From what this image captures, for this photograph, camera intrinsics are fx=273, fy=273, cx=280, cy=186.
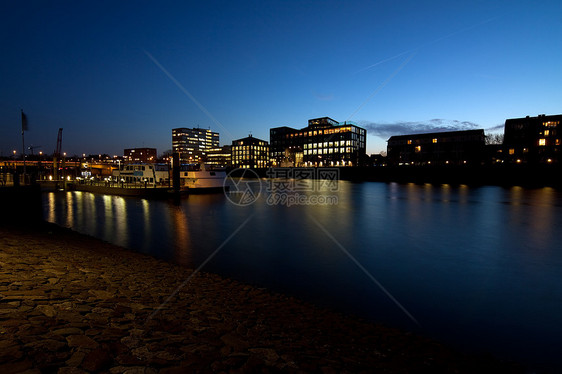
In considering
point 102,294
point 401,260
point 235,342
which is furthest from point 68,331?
point 401,260

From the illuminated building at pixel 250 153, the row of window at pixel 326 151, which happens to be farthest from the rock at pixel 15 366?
the illuminated building at pixel 250 153

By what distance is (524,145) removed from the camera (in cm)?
8875

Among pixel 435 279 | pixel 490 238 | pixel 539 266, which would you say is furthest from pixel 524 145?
pixel 435 279

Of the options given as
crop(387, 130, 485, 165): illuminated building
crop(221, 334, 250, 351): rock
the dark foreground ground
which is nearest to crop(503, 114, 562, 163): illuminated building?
crop(387, 130, 485, 165): illuminated building

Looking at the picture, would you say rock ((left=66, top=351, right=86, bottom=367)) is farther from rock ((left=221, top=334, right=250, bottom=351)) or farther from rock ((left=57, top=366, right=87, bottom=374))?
rock ((left=221, top=334, right=250, bottom=351))

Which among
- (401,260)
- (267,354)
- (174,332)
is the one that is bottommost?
(401,260)

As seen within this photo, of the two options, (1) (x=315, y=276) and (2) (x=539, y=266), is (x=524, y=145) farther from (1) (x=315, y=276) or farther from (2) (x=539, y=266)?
(1) (x=315, y=276)

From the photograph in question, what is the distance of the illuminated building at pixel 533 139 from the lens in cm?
8162

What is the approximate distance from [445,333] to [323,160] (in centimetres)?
13684

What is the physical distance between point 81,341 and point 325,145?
144026 millimetres

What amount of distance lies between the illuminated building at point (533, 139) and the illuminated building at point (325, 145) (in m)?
55.1

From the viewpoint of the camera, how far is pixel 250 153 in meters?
173

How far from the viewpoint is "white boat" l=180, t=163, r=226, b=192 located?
153 feet

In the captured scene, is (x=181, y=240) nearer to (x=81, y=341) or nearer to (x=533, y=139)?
(x=81, y=341)
